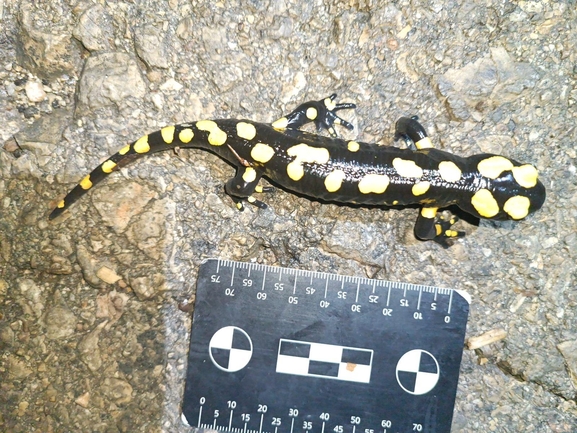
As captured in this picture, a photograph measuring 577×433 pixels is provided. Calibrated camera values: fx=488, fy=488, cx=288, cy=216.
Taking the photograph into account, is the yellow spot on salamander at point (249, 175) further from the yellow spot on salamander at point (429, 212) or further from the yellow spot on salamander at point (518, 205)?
the yellow spot on salamander at point (518, 205)

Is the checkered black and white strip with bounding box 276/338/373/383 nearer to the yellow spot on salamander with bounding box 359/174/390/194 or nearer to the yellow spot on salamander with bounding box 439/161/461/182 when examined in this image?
the yellow spot on salamander with bounding box 359/174/390/194

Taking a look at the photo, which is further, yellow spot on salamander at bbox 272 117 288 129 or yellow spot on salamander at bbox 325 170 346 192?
yellow spot on salamander at bbox 272 117 288 129

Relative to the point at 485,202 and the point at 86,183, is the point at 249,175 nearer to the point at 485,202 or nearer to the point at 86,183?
the point at 86,183

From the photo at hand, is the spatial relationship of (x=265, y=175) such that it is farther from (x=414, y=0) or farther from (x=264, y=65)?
(x=414, y=0)


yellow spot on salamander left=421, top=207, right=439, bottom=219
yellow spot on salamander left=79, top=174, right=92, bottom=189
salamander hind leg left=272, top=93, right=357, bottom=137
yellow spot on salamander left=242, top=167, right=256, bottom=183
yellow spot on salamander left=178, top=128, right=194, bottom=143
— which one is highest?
salamander hind leg left=272, top=93, right=357, bottom=137

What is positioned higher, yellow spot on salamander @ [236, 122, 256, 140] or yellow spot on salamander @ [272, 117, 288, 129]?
yellow spot on salamander @ [272, 117, 288, 129]

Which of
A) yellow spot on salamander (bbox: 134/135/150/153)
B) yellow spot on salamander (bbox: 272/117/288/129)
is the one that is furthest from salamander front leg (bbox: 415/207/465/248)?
yellow spot on salamander (bbox: 134/135/150/153)

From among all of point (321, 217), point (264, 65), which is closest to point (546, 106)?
point (321, 217)
